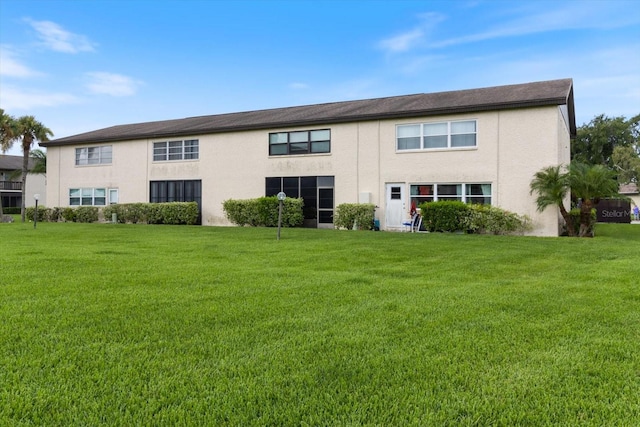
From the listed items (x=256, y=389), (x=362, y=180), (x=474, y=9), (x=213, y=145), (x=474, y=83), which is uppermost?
(x=474, y=9)

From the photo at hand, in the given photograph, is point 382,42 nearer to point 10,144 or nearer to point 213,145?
point 213,145

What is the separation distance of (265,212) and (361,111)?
6132 mm

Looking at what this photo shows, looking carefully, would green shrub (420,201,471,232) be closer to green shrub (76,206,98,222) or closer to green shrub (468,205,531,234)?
green shrub (468,205,531,234)

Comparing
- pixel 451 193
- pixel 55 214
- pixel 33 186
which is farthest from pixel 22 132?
pixel 33 186

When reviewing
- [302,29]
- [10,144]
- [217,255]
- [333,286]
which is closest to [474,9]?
[302,29]

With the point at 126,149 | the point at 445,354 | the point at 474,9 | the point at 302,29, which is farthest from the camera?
the point at 126,149

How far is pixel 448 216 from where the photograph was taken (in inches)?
657

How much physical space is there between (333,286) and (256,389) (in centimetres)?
331

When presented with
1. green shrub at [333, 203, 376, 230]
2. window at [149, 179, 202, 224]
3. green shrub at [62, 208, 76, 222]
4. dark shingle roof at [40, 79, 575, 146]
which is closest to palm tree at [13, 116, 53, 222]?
dark shingle roof at [40, 79, 575, 146]

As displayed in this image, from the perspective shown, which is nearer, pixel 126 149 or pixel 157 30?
pixel 157 30

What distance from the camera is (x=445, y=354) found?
350 centimetres

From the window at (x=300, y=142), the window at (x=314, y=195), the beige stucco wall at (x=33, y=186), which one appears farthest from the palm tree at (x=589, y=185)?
the beige stucco wall at (x=33, y=186)

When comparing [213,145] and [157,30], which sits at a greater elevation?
[157,30]

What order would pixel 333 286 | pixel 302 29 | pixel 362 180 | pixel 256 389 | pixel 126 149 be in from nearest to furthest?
1. pixel 256 389
2. pixel 333 286
3. pixel 362 180
4. pixel 302 29
5. pixel 126 149
